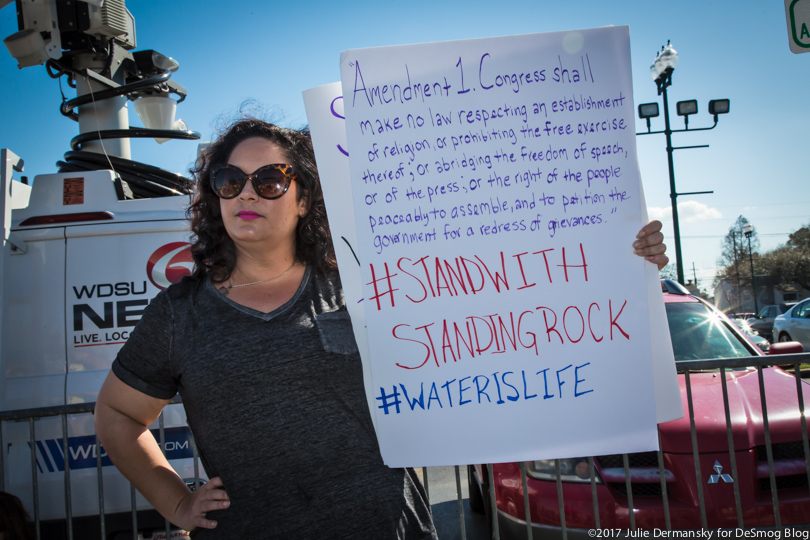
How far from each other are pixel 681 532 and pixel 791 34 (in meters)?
3.62

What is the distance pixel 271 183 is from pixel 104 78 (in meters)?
3.72

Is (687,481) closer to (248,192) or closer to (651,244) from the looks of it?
(651,244)

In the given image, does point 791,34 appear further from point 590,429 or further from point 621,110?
point 590,429

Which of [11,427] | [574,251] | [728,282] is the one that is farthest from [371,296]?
[728,282]

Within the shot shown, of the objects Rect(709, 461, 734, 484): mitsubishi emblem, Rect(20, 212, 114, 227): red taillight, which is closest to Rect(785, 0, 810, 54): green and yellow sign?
Rect(709, 461, 734, 484): mitsubishi emblem

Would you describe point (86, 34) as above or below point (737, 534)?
above

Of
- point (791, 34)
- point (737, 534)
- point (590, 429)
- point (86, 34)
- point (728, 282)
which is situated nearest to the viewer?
point (590, 429)

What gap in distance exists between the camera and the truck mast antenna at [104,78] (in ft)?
13.3

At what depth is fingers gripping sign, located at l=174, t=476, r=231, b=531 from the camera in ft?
4.73

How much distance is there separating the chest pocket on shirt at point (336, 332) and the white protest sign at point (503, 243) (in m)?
0.09

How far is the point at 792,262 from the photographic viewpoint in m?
52.1

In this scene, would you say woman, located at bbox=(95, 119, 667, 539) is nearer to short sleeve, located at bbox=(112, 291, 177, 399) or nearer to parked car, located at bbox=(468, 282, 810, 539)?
short sleeve, located at bbox=(112, 291, 177, 399)

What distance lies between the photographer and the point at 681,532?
2742 mm

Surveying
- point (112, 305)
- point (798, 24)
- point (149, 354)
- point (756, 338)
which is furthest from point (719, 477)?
point (756, 338)
